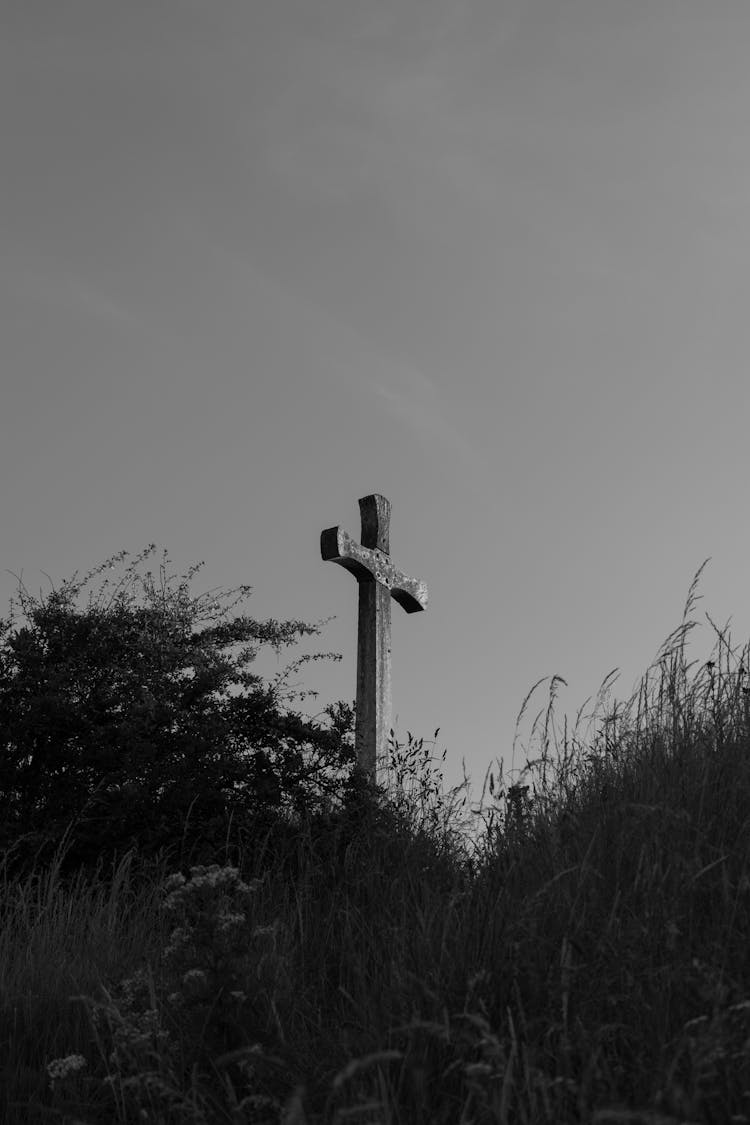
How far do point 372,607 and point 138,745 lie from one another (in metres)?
2.25

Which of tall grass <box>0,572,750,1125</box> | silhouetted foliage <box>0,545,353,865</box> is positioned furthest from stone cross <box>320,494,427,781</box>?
tall grass <box>0,572,750,1125</box>

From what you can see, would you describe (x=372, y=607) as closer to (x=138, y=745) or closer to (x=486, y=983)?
(x=138, y=745)

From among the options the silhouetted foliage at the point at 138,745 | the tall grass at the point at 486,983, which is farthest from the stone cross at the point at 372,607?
the tall grass at the point at 486,983

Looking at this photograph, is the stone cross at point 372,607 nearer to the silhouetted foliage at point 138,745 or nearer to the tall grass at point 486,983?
the silhouetted foliage at point 138,745

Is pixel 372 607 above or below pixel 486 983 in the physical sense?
above

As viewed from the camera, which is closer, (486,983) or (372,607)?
(486,983)

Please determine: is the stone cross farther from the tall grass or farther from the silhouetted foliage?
the tall grass

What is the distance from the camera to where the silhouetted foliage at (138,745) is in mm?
7828

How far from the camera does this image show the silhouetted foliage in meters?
7.83

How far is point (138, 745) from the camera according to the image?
8.10m

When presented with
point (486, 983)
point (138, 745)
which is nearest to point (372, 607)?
point (138, 745)

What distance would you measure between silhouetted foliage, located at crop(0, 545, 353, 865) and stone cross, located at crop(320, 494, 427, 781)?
0.23 metres

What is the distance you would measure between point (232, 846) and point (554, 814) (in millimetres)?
2847

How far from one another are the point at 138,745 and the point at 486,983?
5174 millimetres
